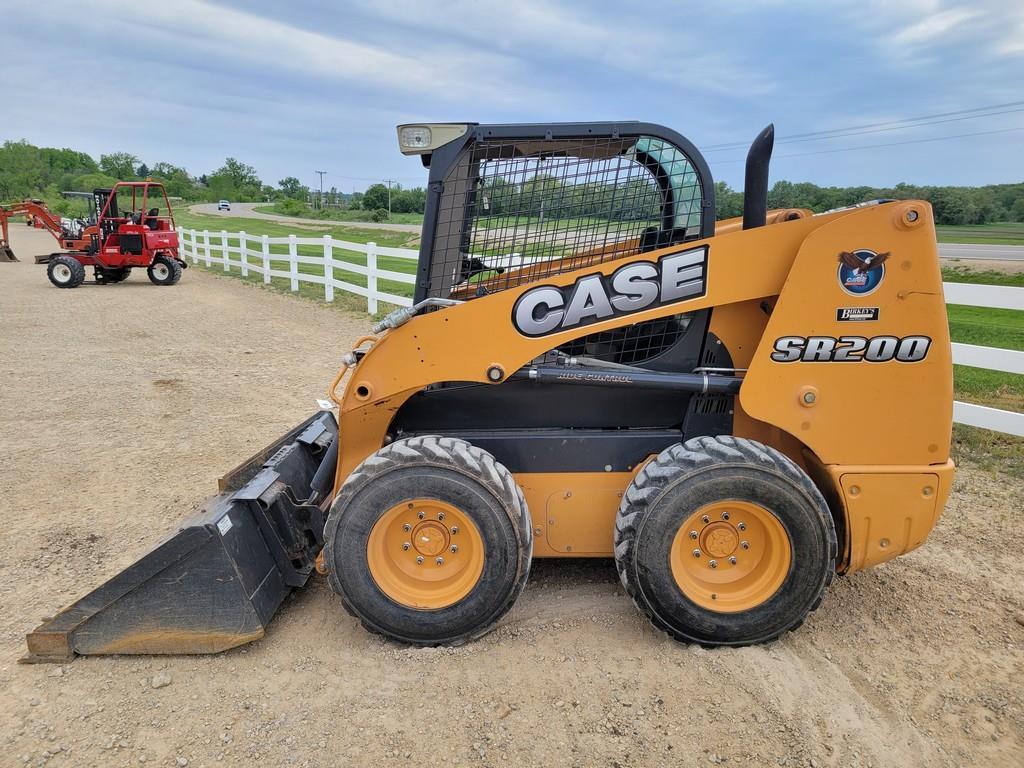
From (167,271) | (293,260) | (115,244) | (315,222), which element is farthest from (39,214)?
(315,222)

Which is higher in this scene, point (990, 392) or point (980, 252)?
point (980, 252)

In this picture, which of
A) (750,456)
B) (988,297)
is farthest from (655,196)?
(988,297)

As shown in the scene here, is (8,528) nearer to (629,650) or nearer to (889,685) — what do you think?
(629,650)

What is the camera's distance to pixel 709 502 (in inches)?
120

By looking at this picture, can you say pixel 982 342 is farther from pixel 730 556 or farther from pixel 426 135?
pixel 426 135

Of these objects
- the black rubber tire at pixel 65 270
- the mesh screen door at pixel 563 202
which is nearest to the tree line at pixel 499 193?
the mesh screen door at pixel 563 202

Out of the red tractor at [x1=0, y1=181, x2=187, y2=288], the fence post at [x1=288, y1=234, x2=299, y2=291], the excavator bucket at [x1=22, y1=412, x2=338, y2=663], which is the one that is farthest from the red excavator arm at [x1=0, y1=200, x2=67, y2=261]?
the excavator bucket at [x1=22, y1=412, x2=338, y2=663]

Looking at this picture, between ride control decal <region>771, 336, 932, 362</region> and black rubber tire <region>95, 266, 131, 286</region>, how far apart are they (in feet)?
64.5

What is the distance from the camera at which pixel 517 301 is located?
322 cm

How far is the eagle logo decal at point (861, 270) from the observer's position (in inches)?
118

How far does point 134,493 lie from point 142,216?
1562cm

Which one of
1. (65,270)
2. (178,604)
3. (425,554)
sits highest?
(425,554)

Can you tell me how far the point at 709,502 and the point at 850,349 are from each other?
0.91 meters

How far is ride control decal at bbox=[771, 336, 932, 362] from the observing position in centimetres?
305
